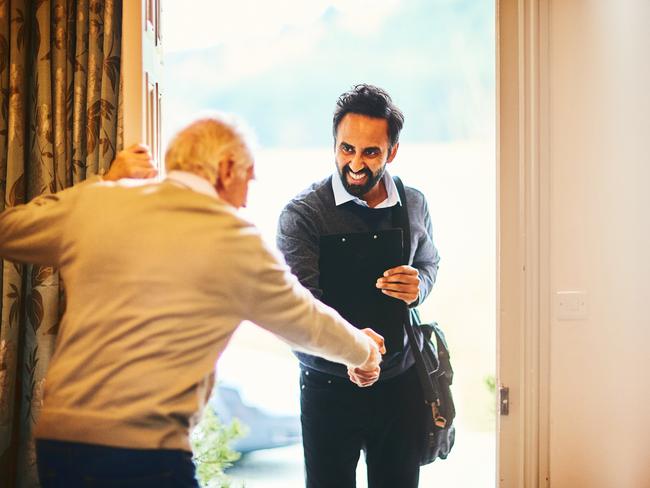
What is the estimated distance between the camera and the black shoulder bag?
2148mm

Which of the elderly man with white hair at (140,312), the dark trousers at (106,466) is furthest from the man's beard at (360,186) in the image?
the dark trousers at (106,466)

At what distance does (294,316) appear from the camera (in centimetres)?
140

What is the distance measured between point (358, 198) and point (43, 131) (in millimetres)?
972

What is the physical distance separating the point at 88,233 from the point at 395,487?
1322 mm

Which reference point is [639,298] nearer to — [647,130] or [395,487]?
[647,130]

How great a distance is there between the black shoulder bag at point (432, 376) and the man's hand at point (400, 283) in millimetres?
37

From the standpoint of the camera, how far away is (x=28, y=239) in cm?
137

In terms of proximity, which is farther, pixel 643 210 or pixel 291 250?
pixel 643 210

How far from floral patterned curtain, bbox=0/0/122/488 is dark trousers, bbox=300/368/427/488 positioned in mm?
826

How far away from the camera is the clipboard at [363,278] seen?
2107 millimetres

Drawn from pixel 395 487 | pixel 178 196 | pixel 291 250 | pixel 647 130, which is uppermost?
pixel 647 130

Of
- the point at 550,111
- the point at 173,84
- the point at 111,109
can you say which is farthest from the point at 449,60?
the point at 111,109

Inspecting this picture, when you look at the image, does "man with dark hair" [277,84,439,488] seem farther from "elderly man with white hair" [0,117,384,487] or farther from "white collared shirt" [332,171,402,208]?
"elderly man with white hair" [0,117,384,487]

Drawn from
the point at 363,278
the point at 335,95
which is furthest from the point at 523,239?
the point at 335,95
